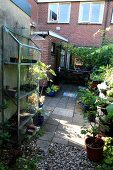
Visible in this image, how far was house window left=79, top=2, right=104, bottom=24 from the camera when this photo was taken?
471 inches

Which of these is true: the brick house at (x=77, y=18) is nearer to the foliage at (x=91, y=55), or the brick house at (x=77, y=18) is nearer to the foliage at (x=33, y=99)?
the foliage at (x=91, y=55)

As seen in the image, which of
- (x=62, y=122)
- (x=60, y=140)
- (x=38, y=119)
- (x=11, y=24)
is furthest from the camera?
(x=62, y=122)

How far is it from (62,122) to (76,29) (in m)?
8.76

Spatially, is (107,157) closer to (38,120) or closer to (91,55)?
(38,120)

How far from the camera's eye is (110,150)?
3652 millimetres

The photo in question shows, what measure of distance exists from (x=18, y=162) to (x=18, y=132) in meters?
0.74

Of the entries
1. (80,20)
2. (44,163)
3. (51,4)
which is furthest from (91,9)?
(44,163)

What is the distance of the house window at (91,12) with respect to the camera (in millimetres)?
11961

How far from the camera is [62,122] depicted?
5480mm

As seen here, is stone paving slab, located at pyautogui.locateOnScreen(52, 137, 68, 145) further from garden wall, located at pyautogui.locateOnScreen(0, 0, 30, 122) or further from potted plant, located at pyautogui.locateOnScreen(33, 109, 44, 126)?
garden wall, located at pyautogui.locateOnScreen(0, 0, 30, 122)

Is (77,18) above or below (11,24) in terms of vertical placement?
above

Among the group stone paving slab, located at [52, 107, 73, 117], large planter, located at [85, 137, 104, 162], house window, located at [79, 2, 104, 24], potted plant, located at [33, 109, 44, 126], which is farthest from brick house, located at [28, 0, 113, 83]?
large planter, located at [85, 137, 104, 162]

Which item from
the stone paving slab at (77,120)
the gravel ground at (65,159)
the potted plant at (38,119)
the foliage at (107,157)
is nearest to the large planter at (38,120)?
the potted plant at (38,119)

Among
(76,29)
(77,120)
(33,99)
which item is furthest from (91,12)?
(33,99)
